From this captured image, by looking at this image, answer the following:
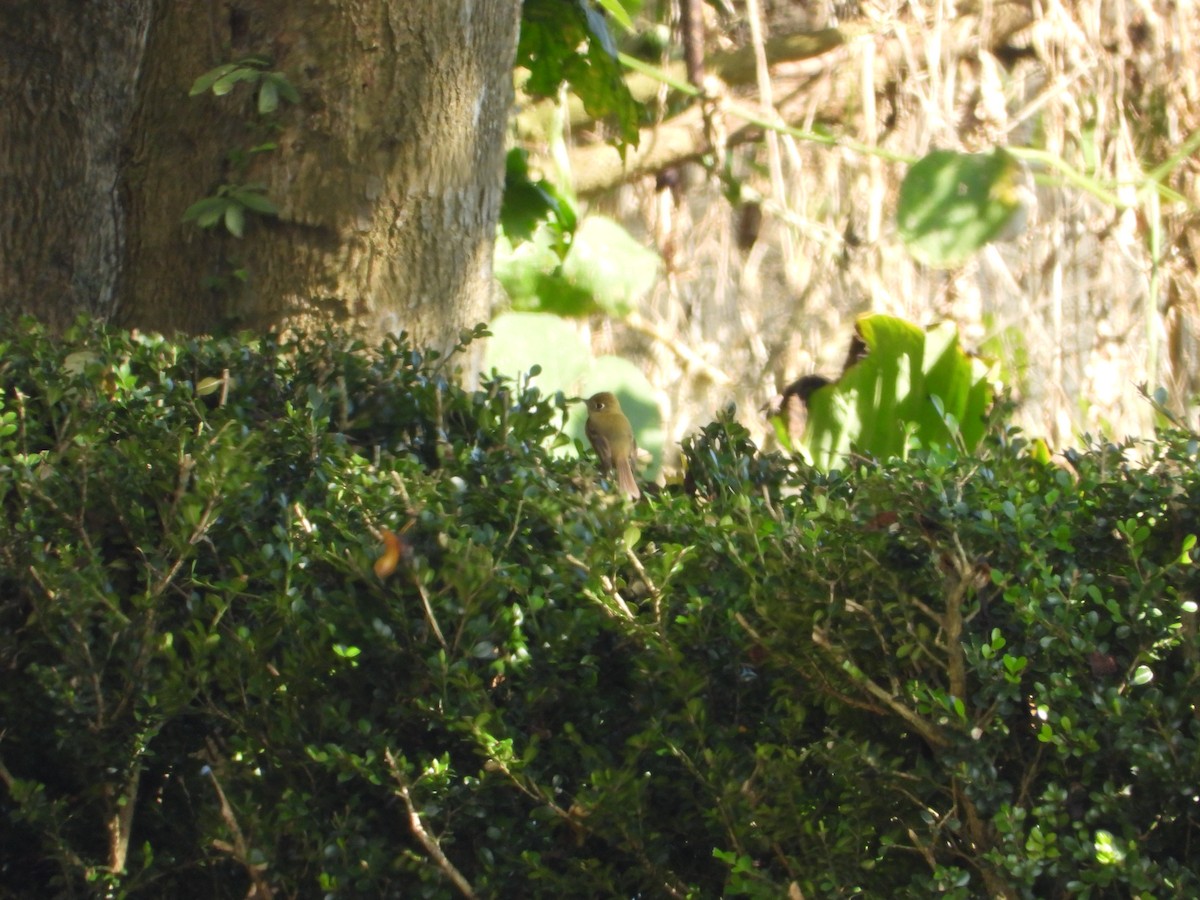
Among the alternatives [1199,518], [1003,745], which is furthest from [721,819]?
[1199,518]

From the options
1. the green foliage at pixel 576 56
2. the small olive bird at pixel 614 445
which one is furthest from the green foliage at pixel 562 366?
the small olive bird at pixel 614 445

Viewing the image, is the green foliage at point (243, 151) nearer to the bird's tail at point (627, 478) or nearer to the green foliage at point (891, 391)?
the bird's tail at point (627, 478)

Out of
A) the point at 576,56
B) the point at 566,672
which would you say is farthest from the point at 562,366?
the point at 566,672

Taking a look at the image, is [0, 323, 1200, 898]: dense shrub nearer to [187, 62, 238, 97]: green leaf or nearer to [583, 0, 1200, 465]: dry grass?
[187, 62, 238, 97]: green leaf

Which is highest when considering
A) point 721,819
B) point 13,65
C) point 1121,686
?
point 13,65

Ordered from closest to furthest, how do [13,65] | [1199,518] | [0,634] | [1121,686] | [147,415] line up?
[1121,686] < [1199,518] < [0,634] < [147,415] < [13,65]

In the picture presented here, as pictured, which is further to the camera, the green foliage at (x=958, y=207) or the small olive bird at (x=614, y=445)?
the green foliage at (x=958, y=207)

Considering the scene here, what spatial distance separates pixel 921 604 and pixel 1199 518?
42cm

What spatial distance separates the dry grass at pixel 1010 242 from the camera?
6273 millimetres

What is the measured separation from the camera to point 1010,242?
6.42 meters

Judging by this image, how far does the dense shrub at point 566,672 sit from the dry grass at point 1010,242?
3935 millimetres

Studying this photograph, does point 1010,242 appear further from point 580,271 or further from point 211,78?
point 211,78

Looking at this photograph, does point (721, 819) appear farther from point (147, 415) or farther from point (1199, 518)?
point (147, 415)

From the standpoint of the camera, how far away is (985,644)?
1.86 m
